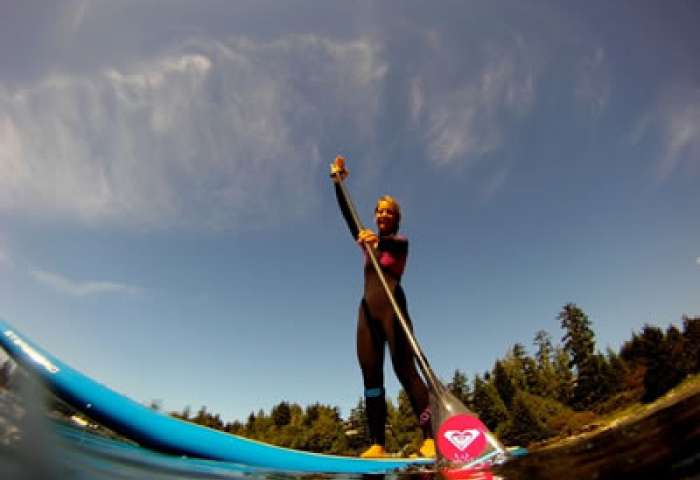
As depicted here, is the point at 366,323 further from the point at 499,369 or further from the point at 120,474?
the point at 499,369

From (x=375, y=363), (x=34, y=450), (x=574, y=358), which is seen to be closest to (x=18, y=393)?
(x=34, y=450)

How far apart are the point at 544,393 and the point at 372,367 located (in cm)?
3900

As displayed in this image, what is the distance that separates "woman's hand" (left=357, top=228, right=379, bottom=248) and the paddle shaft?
0.07 metres

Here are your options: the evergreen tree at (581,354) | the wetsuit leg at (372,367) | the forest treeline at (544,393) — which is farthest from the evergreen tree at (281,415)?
the wetsuit leg at (372,367)

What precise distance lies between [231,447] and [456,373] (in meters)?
44.4

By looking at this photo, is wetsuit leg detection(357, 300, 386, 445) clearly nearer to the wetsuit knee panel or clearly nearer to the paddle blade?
the wetsuit knee panel

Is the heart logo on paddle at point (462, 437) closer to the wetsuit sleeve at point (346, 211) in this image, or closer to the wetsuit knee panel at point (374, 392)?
the wetsuit knee panel at point (374, 392)

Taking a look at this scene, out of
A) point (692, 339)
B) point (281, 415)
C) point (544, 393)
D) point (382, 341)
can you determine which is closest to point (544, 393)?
point (544, 393)

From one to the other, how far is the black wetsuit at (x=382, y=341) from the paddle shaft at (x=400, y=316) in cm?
13

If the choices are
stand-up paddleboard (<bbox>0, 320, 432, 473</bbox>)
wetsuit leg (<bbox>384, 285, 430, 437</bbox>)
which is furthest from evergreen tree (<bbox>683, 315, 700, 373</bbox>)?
stand-up paddleboard (<bbox>0, 320, 432, 473</bbox>)

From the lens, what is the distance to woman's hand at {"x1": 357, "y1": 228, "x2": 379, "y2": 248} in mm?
4777

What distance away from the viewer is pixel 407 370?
400 centimetres

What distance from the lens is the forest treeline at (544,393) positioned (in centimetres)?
2495

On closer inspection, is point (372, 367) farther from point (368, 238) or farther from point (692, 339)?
point (692, 339)
